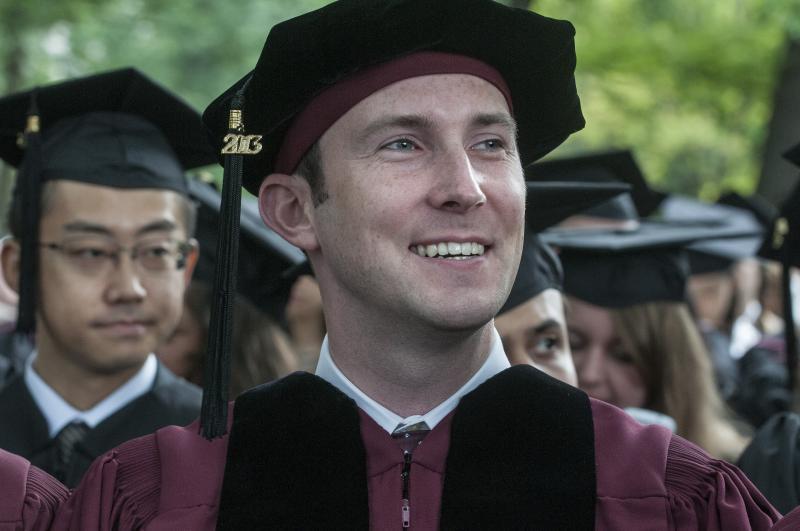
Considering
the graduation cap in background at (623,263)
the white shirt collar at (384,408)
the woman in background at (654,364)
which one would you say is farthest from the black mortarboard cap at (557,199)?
the white shirt collar at (384,408)

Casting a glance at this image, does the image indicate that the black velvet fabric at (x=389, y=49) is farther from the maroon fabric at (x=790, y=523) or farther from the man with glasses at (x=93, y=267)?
the man with glasses at (x=93, y=267)

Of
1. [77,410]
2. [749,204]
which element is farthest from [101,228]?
[749,204]

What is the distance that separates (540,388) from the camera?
3100 millimetres

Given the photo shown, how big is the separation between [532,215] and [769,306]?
5345mm

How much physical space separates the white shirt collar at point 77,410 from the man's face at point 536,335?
4.11 ft

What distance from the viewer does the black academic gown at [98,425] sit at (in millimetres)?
4617

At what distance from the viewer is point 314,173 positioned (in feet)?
10.5

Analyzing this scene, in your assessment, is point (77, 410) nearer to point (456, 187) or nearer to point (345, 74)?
point (345, 74)

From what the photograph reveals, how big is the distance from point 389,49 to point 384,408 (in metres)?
0.79

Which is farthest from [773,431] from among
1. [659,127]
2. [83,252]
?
[659,127]

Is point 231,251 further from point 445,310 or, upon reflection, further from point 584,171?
point 584,171

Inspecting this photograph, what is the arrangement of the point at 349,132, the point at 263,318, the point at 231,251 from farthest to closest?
the point at 263,318, the point at 231,251, the point at 349,132

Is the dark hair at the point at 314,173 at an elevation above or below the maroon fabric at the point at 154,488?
above

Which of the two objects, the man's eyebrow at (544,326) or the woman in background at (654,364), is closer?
the man's eyebrow at (544,326)
